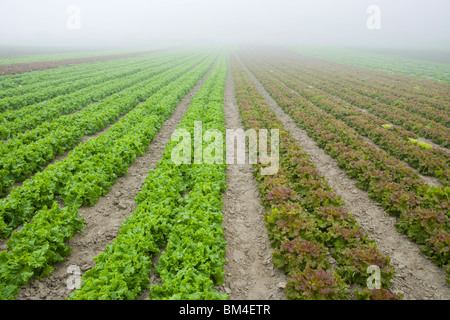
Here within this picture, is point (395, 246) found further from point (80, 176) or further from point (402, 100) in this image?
point (402, 100)

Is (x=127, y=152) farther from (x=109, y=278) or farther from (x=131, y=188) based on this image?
(x=109, y=278)

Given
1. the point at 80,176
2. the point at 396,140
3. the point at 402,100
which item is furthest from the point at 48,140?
the point at 402,100

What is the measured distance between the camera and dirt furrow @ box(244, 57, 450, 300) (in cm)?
588

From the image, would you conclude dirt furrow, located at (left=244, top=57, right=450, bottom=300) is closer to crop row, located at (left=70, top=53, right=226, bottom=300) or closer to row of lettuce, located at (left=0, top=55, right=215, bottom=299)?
crop row, located at (left=70, top=53, right=226, bottom=300)

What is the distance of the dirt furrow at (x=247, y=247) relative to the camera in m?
5.90

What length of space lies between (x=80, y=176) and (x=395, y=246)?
10562 mm

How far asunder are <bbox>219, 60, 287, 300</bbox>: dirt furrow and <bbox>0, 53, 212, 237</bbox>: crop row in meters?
4.66

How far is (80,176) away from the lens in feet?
27.8

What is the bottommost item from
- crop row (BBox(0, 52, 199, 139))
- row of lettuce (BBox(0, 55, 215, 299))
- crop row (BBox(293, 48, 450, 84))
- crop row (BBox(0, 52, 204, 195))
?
row of lettuce (BBox(0, 55, 215, 299))

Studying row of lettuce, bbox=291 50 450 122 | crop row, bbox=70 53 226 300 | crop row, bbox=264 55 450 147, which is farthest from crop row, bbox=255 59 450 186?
crop row, bbox=70 53 226 300

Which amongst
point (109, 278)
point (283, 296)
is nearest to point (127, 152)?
point (109, 278)

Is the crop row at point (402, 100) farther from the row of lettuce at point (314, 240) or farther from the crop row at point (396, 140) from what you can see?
the row of lettuce at point (314, 240)

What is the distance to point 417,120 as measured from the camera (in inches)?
636

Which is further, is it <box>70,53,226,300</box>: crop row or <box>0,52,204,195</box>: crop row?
<box>0,52,204,195</box>: crop row
